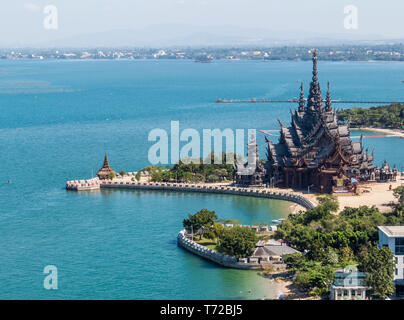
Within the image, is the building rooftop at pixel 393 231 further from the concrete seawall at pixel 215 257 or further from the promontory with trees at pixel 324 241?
the concrete seawall at pixel 215 257

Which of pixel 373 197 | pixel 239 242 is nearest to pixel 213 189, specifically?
pixel 373 197

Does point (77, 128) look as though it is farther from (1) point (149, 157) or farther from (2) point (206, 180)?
(2) point (206, 180)

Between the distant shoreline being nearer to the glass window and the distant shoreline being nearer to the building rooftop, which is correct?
the building rooftop

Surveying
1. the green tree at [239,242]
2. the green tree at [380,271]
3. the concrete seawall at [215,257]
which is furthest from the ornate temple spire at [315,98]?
the green tree at [380,271]

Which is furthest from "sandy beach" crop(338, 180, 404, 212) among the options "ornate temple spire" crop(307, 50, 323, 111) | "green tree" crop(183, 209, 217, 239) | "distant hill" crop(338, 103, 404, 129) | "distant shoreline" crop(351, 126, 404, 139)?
"distant hill" crop(338, 103, 404, 129)

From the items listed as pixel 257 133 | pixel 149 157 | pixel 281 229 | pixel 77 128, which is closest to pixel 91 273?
pixel 281 229

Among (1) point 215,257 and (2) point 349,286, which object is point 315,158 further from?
(2) point 349,286
